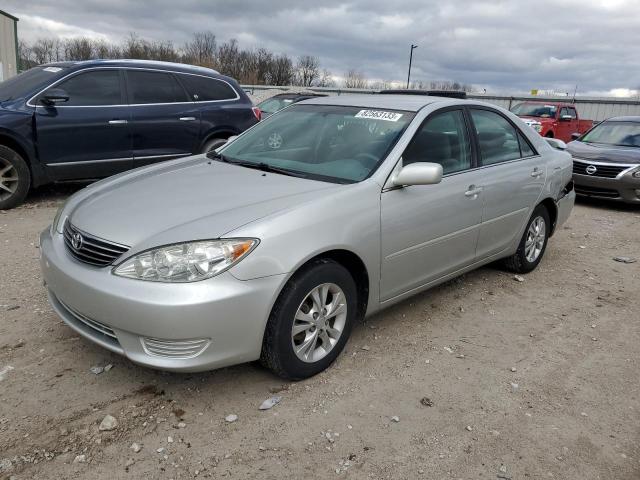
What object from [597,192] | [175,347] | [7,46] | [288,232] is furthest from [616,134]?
[7,46]

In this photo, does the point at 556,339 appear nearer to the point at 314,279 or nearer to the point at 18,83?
the point at 314,279

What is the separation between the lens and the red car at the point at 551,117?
16.8 meters

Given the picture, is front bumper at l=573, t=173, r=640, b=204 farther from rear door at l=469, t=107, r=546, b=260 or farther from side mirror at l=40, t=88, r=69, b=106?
side mirror at l=40, t=88, r=69, b=106

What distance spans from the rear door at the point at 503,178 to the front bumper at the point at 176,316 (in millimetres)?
2276

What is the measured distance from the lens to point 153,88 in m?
7.37

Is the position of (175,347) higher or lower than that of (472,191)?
lower

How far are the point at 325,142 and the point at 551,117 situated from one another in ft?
51.3

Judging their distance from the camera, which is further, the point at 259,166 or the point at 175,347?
the point at 259,166

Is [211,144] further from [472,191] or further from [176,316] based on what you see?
[176,316]

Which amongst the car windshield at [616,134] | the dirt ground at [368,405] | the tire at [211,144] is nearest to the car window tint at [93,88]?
the tire at [211,144]

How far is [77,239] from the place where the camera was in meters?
2.93

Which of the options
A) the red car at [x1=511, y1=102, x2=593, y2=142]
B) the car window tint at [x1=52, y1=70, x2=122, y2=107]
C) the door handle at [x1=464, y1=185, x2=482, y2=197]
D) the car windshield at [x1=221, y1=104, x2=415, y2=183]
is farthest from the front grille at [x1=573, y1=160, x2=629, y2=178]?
the red car at [x1=511, y1=102, x2=593, y2=142]

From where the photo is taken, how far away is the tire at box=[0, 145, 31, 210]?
633 cm

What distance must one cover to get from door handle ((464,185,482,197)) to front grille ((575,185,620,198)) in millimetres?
6030
